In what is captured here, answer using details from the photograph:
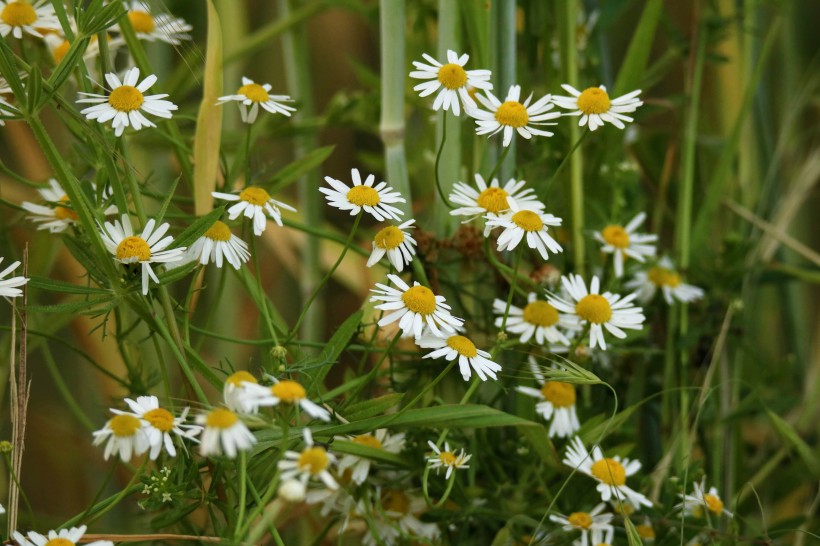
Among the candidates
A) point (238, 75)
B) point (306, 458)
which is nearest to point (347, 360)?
point (238, 75)

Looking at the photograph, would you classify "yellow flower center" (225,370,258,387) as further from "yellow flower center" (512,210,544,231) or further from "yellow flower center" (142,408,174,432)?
"yellow flower center" (512,210,544,231)

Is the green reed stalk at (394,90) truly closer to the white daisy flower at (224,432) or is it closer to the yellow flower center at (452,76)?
the yellow flower center at (452,76)

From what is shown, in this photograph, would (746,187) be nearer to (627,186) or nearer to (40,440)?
(627,186)

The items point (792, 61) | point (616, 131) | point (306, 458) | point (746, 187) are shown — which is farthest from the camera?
point (792, 61)

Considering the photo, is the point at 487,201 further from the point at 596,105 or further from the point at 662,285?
the point at 662,285

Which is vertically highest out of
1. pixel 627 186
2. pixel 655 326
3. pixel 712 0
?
pixel 712 0

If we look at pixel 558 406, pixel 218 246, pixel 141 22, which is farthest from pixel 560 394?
pixel 141 22

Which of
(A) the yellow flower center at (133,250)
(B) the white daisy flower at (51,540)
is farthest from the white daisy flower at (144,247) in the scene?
(B) the white daisy flower at (51,540)

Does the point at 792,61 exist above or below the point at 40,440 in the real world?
above
